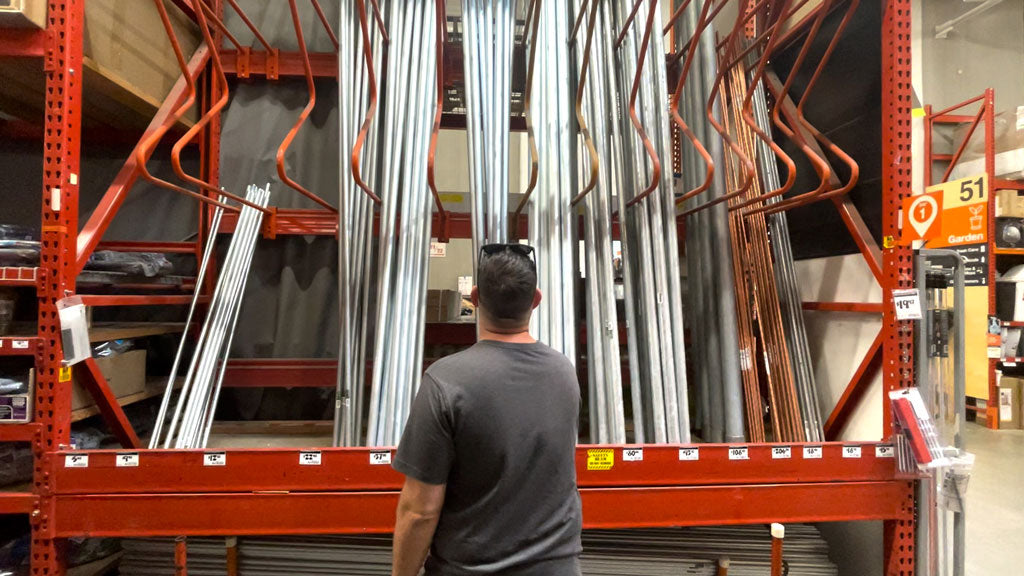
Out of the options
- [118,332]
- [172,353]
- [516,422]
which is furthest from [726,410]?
[172,353]

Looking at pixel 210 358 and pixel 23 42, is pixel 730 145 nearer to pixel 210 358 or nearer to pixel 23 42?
pixel 210 358

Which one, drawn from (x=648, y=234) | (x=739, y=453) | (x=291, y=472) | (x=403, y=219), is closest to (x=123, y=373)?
(x=291, y=472)

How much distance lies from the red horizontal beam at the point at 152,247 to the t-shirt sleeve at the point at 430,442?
194 centimetres

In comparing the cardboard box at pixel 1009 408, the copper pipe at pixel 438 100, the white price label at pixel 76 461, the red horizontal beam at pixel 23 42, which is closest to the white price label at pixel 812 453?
the copper pipe at pixel 438 100

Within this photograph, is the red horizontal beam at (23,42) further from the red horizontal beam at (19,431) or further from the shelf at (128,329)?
the red horizontal beam at (19,431)

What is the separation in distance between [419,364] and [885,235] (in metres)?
1.59

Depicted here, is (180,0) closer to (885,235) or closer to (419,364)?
(419,364)

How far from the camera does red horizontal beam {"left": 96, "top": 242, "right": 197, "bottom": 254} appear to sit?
219 cm

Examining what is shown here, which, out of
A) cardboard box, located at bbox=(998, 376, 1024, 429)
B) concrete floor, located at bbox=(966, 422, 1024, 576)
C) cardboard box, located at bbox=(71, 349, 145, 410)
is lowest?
Result: concrete floor, located at bbox=(966, 422, 1024, 576)

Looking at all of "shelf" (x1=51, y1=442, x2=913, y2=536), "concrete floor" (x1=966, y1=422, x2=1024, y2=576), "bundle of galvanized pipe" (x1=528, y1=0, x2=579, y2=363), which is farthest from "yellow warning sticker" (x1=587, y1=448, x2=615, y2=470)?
"concrete floor" (x1=966, y1=422, x2=1024, y2=576)

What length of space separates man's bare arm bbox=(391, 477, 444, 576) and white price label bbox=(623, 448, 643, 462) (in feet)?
2.19

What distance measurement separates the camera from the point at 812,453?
152 centimetres

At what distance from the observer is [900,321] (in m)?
1.54

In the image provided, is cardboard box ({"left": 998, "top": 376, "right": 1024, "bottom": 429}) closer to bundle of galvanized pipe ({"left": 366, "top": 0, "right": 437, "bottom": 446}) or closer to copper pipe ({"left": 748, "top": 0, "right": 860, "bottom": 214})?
copper pipe ({"left": 748, "top": 0, "right": 860, "bottom": 214})
